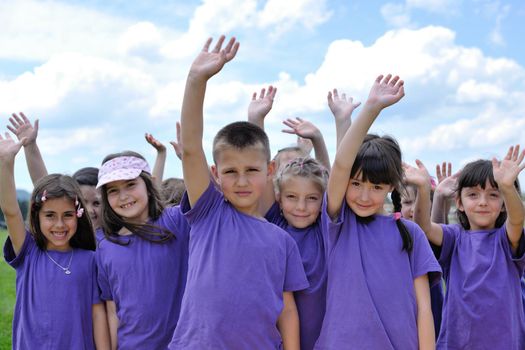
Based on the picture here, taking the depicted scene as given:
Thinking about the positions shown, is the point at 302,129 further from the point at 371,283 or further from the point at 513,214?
the point at 513,214

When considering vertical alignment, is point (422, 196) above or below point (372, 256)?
above

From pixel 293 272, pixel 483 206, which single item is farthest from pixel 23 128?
pixel 483 206

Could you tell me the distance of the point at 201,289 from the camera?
11.1 ft

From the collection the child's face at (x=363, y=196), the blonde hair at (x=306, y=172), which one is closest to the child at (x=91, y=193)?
the blonde hair at (x=306, y=172)

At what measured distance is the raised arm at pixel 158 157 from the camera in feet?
17.6

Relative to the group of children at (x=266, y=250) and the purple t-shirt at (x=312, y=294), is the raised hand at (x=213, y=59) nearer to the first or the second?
the group of children at (x=266, y=250)

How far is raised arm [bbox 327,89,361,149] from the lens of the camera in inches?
164

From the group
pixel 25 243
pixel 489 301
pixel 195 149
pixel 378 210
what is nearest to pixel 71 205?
pixel 25 243

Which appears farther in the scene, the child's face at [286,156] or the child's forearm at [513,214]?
the child's face at [286,156]

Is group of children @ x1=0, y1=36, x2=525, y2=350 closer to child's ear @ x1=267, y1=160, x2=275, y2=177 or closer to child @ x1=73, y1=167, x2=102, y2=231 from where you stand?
child's ear @ x1=267, y1=160, x2=275, y2=177

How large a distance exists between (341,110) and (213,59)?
1.33 meters

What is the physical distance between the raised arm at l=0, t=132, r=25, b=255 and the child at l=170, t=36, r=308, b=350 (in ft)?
4.71

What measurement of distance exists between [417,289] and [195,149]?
1.61m

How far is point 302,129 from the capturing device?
4465 mm
